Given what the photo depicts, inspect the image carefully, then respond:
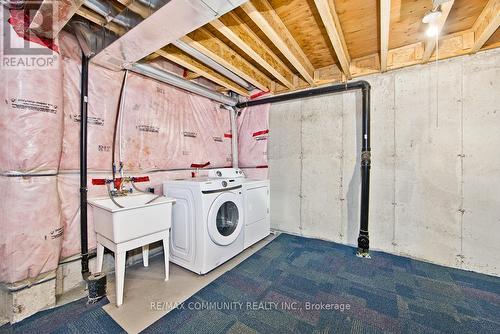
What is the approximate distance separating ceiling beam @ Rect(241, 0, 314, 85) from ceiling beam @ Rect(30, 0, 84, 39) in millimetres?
1137

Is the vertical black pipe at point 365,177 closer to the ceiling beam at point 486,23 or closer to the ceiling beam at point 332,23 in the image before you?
the ceiling beam at point 332,23

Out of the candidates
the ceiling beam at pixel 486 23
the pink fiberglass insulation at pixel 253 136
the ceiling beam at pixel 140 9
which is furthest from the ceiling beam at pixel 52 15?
the ceiling beam at pixel 486 23

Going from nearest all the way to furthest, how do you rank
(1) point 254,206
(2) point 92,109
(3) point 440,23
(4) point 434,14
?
(4) point 434,14, (3) point 440,23, (2) point 92,109, (1) point 254,206

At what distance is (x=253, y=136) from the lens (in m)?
3.52

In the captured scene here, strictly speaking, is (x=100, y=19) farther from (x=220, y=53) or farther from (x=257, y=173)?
(x=257, y=173)

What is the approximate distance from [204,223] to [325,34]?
231cm

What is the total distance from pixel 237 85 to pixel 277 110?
→ 2.46 ft

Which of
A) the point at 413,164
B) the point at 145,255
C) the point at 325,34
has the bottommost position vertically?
the point at 145,255

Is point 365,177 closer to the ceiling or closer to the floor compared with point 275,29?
closer to the floor

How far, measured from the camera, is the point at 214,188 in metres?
2.15

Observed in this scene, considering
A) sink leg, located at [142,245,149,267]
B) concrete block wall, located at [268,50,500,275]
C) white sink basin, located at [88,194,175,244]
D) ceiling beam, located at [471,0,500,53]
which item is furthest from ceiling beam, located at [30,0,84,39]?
ceiling beam, located at [471,0,500,53]

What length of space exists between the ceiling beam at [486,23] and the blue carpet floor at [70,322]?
145 inches

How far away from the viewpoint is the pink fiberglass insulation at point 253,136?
339 cm

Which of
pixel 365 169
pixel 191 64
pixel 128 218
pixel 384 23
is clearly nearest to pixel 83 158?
pixel 128 218
